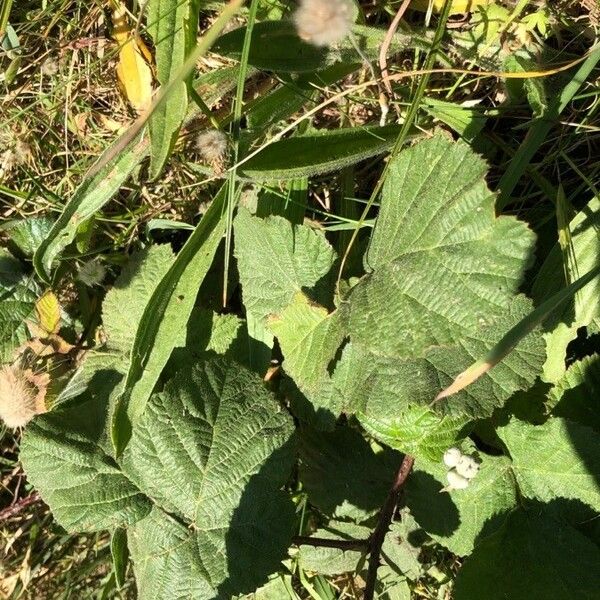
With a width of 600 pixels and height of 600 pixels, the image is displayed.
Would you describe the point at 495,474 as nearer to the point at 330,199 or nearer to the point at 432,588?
the point at 432,588

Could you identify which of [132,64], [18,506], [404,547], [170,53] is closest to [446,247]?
[170,53]

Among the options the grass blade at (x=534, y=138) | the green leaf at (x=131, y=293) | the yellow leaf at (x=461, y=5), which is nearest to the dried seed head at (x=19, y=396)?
the green leaf at (x=131, y=293)

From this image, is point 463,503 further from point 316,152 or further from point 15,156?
point 15,156

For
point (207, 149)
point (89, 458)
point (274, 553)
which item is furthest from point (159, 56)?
point (274, 553)

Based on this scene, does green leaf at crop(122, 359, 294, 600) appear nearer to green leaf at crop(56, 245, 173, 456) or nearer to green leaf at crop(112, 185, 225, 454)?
green leaf at crop(112, 185, 225, 454)

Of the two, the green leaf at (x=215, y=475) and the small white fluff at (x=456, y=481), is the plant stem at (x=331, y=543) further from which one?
the small white fluff at (x=456, y=481)
